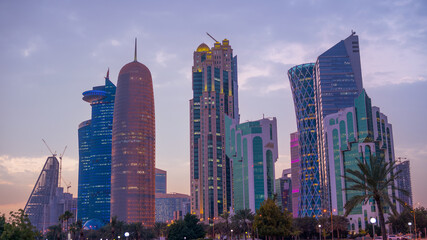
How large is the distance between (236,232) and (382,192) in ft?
392

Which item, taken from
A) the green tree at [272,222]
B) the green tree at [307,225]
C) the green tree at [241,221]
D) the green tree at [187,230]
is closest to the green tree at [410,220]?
the green tree at [307,225]

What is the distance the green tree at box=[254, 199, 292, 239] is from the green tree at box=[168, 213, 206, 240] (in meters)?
42.9

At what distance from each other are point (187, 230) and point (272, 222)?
4698 cm

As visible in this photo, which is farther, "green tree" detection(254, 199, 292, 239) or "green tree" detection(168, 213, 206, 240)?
"green tree" detection(168, 213, 206, 240)

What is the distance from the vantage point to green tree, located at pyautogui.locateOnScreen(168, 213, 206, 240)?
438ft

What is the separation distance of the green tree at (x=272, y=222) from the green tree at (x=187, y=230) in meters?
42.9

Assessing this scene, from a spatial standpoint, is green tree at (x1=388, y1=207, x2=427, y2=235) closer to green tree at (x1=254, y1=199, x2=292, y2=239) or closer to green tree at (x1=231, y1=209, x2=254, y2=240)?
green tree at (x1=231, y1=209, x2=254, y2=240)

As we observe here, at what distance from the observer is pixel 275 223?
303ft

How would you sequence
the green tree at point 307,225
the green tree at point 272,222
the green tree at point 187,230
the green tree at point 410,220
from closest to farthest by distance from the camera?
the green tree at point 272,222, the green tree at point 410,220, the green tree at point 187,230, the green tree at point 307,225

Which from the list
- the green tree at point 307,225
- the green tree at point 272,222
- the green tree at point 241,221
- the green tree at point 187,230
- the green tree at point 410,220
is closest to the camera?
the green tree at point 272,222

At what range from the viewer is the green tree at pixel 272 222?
91.8 metres

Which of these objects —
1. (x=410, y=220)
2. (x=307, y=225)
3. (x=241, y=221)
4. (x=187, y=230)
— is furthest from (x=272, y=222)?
(x=241, y=221)

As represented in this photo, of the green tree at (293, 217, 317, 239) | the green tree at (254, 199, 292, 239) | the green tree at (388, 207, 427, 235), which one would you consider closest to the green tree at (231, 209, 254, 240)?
the green tree at (293, 217, 317, 239)

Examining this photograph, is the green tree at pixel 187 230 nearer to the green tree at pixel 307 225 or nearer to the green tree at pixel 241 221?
the green tree at pixel 241 221
